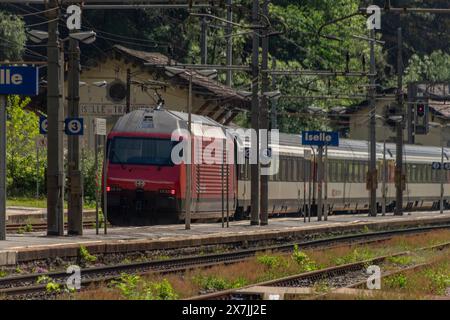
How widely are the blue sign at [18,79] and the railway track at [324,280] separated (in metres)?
6.26

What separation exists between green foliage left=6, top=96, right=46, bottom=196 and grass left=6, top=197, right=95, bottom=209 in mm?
775

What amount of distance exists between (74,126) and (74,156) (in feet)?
4.25

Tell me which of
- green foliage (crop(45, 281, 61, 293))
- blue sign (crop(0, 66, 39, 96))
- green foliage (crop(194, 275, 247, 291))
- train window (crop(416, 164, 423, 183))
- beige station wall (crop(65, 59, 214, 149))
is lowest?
green foliage (crop(194, 275, 247, 291))

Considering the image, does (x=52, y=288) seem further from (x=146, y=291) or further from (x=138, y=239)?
(x=138, y=239)

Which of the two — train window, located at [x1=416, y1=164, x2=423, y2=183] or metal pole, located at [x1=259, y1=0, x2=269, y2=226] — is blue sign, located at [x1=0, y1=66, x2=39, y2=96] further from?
train window, located at [x1=416, y1=164, x2=423, y2=183]

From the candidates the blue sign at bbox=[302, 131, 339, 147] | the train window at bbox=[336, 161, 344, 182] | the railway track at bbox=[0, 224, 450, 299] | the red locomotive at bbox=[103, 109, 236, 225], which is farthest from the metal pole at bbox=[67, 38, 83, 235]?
the train window at bbox=[336, 161, 344, 182]

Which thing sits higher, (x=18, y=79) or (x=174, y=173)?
(x=18, y=79)

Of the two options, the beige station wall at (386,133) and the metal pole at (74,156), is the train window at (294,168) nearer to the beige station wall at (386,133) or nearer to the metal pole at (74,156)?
the metal pole at (74,156)

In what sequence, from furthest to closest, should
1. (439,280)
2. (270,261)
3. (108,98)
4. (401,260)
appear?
(108,98)
(401,260)
(270,261)
(439,280)

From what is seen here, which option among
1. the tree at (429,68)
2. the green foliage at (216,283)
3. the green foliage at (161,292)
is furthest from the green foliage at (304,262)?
the tree at (429,68)

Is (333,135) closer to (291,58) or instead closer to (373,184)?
(373,184)

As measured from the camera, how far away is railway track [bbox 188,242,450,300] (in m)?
15.1

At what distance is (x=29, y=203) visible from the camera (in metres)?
47.7

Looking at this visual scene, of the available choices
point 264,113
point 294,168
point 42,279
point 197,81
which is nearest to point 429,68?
point 197,81
